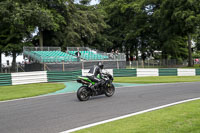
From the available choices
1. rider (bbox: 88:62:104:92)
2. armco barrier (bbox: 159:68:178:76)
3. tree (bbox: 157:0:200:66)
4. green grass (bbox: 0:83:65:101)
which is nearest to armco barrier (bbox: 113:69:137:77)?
armco barrier (bbox: 159:68:178:76)

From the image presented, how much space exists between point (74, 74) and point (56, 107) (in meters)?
12.8

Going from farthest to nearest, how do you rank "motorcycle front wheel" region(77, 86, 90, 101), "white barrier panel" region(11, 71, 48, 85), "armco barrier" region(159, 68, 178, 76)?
1. "armco barrier" region(159, 68, 178, 76)
2. "white barrier panel" region(11, 71, 48, 85)
3. "motorcycle front wheel" region(77, 86, 90, 101)

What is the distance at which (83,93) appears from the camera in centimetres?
1007

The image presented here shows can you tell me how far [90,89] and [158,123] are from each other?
477 centimetres

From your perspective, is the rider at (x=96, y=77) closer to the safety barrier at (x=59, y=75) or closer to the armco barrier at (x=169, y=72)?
the safety barrier at (x=59, y=75)

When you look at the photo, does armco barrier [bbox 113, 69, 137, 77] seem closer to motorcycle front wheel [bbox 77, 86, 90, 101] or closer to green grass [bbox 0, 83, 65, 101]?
green grass [bbox 0, 83, 65, 101]

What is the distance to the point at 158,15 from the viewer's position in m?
42.8

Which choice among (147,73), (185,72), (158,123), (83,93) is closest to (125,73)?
(147,73)

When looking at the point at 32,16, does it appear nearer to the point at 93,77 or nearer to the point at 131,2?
the point at 93,77

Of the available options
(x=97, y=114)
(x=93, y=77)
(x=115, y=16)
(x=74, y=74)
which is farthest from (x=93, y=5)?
(x=97, y=114)

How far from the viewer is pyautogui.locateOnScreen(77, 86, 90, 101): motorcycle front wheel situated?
32.6 ft

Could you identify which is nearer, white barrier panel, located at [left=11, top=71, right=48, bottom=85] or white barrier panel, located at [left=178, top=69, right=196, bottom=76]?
white barrier panel, located at [left=11, top=71, right=48, bottom=85]

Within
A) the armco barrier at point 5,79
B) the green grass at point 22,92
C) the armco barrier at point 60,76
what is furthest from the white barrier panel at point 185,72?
the armco barrier at point 5,79

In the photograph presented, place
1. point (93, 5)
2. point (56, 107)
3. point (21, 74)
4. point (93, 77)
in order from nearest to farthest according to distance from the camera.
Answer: point (56, 107) → point (93, 77) → point (21, 74) → point (93, 5)
